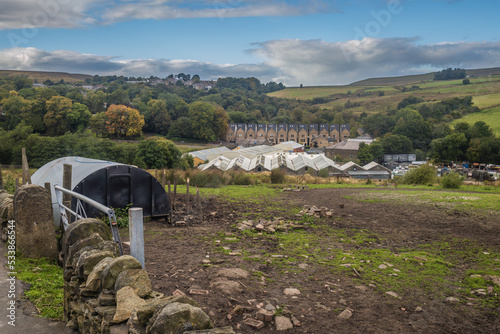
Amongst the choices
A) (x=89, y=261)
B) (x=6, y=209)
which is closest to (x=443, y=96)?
(x=6, y=209)

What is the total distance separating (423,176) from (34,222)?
83.6 feet

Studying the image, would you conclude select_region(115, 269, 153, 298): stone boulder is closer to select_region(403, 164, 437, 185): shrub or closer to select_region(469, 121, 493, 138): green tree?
select_region(403, 164, 437, 185): shrub

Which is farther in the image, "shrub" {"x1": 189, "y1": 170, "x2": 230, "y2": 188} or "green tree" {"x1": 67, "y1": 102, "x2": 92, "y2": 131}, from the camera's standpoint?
"green tree" {"x1": 67, "y1": 102, "x2": 92, "y2": 131}

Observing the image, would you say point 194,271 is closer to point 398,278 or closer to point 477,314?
point 398,278

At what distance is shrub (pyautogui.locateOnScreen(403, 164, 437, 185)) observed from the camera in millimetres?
25775

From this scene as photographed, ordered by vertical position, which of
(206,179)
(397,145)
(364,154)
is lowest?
(364,154)

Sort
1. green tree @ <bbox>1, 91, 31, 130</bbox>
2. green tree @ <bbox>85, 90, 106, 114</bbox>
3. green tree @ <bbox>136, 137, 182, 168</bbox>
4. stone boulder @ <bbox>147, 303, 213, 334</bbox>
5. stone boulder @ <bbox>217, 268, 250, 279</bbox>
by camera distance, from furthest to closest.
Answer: green tree @ <bbox>85, 90, 106, 114</bbox>, green tree @ <bbox>1, 91, 31, 130</bbox>, green tree @ <bbox>136, 137, 182, 168</bbox>, stone boulder @ <bbox>217, 268, 250, 279</bbox>, stone boulder @ <bbox>147, 303, 213, 334</bbox>

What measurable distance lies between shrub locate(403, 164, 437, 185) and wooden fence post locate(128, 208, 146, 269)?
25.3 m

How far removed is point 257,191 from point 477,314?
47.4ft

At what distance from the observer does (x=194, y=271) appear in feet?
21.5

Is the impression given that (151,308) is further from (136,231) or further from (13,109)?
(13,109)

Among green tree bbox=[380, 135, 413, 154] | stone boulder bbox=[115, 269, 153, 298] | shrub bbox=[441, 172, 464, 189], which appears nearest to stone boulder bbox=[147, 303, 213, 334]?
stone boulder bbox=[115, 269, 153, 298]

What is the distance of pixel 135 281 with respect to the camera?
4035 millimetres

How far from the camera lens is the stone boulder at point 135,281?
13.1 ft
